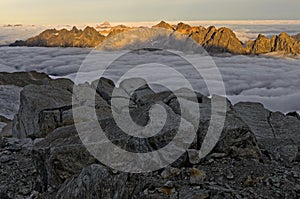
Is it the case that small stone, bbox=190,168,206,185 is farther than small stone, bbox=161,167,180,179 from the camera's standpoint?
No

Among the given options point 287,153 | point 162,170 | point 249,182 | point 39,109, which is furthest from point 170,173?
point 39,109

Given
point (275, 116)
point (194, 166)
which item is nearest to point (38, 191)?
point (194, 166)

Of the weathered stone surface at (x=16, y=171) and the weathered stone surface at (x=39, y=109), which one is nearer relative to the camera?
the weathered stone surface at (x=16, y=171)

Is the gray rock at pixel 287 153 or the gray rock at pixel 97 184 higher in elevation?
the gray rock at pixel 97 184

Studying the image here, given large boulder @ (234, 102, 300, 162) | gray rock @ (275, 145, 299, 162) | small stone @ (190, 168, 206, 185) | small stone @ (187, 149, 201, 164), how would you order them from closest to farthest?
small stone @ (190, 168, 206, 185)
small stone @ (187, 149, 201, 164)
gray rock @ (275, 145, 299, 162)
large boulder @ (234, 102, 300, 162)

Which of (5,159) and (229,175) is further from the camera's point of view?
(5,159)

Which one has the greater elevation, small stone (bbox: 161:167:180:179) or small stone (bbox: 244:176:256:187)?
small stone (bbox: 161:167:180:179)

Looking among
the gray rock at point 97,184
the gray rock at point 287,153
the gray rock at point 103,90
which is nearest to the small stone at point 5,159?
the gray rock at point 97,184

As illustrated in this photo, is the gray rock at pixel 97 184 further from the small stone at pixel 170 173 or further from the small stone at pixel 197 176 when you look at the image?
the small stone at pixel 197 176

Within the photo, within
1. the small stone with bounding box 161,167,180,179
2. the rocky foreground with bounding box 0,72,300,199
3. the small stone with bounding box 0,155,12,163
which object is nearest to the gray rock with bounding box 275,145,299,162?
the rocky foreground with bounding box 0,72,300,199

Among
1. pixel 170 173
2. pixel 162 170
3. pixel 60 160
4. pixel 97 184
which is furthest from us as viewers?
pixel 60 160

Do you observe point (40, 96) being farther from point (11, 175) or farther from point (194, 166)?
point (194, 166)

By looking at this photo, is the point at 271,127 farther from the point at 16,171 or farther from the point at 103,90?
the point at 103,90

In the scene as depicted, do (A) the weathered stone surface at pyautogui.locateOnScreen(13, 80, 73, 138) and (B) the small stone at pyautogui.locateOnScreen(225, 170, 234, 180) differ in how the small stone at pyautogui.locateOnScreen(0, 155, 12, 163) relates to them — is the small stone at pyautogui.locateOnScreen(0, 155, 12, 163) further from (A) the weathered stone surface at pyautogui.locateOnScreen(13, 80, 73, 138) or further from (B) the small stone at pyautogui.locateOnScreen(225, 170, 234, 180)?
(B) the small stone at pyautogui.locateOnScreen(225, 170, 234, 180)
